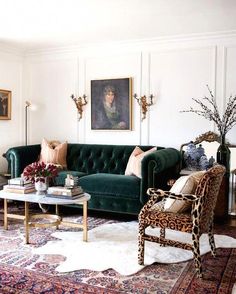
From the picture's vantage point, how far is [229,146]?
5.09 m

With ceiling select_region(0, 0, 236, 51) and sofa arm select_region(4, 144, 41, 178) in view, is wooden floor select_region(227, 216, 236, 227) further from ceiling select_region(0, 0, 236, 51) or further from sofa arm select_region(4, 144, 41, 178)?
sofa arm select_region(4, 144, 41, 178)

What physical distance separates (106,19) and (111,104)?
165 cm

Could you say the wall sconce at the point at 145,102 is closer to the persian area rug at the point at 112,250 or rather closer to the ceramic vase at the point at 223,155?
the ceramic vase at the point at 223,155

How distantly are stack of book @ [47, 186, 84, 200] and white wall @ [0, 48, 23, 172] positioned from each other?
253cm

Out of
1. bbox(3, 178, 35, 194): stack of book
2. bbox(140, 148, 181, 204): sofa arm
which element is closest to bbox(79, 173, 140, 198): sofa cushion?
bbox(140, 148, 181, 204): sofa arm

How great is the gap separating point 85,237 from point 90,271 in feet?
2.62

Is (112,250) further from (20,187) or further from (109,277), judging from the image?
(20,187)

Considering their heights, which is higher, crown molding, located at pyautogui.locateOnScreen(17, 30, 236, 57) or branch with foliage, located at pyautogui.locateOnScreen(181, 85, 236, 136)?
crown molding, located at pyautogui.locateOnScreen(17, 30, 236, 57)

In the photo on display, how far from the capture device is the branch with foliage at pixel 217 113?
504cm

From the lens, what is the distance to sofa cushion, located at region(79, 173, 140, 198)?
465cm

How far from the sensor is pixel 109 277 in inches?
118

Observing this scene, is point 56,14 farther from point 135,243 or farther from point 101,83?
point 135,243

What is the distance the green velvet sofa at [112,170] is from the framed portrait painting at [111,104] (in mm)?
386

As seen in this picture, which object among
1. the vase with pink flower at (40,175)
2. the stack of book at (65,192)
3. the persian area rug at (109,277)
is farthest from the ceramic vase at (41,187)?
the persian area rug at (109,277)
